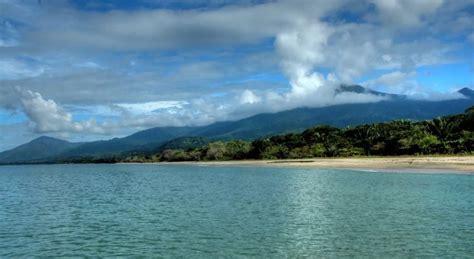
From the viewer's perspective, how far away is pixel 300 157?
172500 mm

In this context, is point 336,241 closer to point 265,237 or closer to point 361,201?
point 265,237

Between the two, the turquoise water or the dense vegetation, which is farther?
the dense vegetation

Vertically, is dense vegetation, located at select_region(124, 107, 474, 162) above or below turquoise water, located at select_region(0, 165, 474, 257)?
above

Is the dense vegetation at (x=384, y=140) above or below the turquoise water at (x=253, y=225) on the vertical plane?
above

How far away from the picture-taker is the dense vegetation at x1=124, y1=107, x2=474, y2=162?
128 m

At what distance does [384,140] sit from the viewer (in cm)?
14988

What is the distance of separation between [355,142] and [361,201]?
11931cm

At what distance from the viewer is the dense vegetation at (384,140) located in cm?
12838

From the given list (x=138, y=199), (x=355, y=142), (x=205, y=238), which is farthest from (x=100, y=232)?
(x=355, y=142)

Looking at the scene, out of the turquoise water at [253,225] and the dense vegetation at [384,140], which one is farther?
the dense vegetation at [384,140]

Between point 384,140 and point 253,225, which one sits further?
point 384,140

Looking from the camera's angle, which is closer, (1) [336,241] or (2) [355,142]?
(1) [336,241]

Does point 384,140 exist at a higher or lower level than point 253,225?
higher

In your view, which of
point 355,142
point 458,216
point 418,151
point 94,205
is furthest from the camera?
point 355,142
